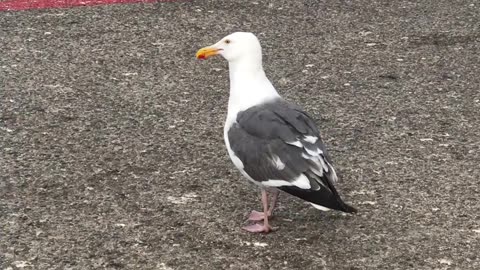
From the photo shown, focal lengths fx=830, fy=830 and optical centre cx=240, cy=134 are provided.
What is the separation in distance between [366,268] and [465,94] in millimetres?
2175

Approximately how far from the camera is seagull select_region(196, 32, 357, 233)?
3.49 meters

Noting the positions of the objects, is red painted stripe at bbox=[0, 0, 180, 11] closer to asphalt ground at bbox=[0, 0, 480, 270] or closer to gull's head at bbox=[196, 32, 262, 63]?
asphalt ground at bbox=[0, 0, 480, 270]

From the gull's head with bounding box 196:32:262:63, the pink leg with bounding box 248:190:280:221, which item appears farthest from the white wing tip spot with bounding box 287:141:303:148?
the gull's head with bounding box 196:32:262:63

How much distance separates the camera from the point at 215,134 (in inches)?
188

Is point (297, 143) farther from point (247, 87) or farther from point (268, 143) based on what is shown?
point (247, 87)

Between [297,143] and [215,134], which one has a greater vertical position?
[297,143]

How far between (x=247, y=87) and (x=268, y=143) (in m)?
0.39

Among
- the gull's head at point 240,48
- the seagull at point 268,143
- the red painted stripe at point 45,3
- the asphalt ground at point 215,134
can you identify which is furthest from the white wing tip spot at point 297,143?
the red painted stripe at point 45,3

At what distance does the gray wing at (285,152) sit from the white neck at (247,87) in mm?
64

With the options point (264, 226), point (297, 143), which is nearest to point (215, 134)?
point (264, 226)

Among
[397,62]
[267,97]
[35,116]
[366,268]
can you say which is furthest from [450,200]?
[35,116]

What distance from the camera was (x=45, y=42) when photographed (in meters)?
6.03

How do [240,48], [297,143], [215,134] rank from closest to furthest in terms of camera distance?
[297,143], [240,48], [215,134]

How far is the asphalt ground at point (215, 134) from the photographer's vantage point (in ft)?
12.0
